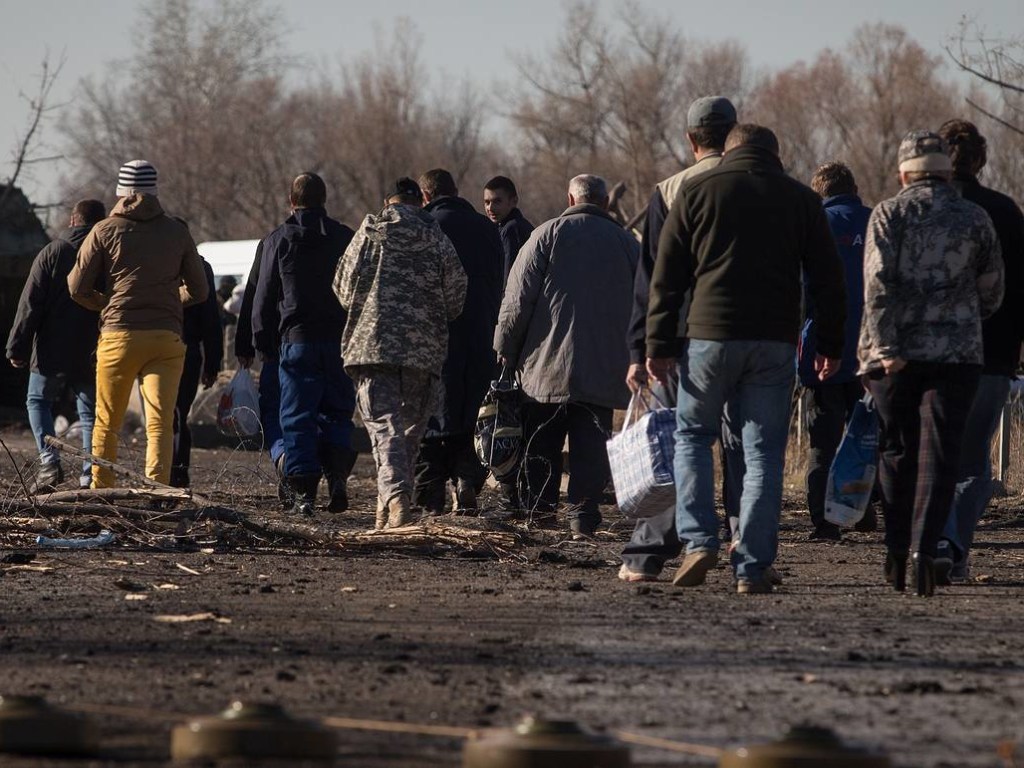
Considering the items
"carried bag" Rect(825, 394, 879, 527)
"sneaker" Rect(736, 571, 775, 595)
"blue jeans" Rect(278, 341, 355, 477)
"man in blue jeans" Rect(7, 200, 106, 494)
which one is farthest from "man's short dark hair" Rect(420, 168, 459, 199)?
"sneaker" Rect(736, 571, 775, 595)

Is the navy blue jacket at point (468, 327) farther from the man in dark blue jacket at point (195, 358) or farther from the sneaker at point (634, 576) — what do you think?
the sneaker at point (634, 576)

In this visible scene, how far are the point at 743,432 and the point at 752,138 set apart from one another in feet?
3.86

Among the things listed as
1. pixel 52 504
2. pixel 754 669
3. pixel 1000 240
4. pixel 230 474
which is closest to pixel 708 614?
pixel 754 669

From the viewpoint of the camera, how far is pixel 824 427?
35.6 ft

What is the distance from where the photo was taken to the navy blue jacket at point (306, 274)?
11984 mm

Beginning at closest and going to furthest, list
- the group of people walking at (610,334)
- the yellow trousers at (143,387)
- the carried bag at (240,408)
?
1. the group of people walking at (610,334)
2. the yellow trousers at (143,387)
3. the carried bag at (240,408)

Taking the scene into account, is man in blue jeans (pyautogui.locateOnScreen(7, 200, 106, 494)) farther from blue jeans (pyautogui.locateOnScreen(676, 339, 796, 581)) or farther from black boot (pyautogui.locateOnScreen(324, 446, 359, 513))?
blue jeans (pyautogui.locateOnScreen(676, 339, 796, 581))

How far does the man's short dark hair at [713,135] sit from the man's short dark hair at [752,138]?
303 millimetres

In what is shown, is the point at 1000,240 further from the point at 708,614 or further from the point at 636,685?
the point at 636,685

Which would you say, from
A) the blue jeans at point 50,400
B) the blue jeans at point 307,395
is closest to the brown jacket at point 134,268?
the blue jeans at point 307,395

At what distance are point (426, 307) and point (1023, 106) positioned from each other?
23.8ft

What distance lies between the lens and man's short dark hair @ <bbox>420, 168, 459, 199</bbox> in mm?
12016

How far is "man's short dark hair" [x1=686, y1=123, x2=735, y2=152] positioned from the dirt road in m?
1.84

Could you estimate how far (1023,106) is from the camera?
15.6 metres
